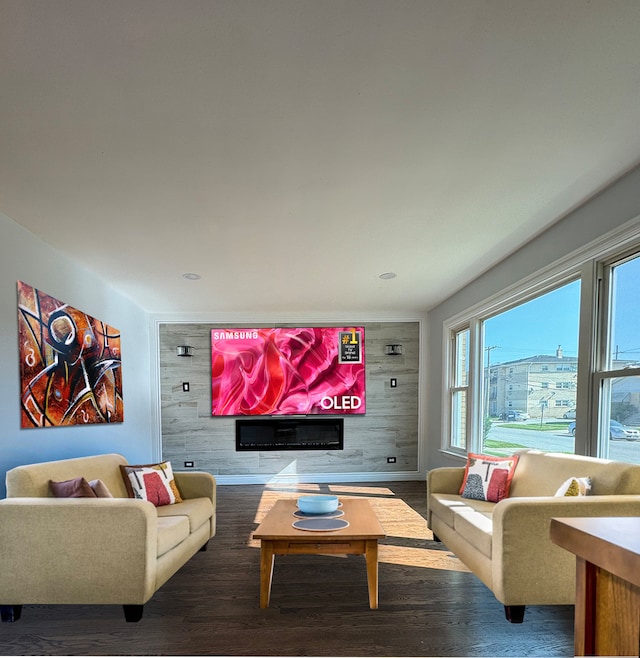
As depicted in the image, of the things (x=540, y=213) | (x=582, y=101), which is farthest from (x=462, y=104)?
(x=540, y=213)

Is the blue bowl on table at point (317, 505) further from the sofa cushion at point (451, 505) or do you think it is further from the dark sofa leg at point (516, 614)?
the dark sofa leg at point (516, 614)

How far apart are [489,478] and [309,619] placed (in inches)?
64.6

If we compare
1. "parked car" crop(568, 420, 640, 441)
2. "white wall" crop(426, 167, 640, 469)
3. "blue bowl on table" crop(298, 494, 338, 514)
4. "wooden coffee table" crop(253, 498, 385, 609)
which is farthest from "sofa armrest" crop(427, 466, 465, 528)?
"white wall" crop(426, 167, 640, 469)

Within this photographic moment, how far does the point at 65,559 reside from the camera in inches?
86.7

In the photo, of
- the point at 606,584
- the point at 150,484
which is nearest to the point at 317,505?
the point at 150,484

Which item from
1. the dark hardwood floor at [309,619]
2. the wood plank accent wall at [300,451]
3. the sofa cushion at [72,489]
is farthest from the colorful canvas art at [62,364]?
the wood plank accent wall at [300,451]

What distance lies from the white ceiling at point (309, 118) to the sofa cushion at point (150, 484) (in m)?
1.67

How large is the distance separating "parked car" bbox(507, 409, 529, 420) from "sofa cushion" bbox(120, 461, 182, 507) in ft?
9.37

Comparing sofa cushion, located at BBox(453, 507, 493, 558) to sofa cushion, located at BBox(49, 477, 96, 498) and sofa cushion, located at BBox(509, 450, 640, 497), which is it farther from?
sofa cushion, located at BBox(49, 477, 96, 498)

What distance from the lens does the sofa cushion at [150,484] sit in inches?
122

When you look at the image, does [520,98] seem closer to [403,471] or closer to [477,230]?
[477,230]

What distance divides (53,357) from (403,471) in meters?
4.49

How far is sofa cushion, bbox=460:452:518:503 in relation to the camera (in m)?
3.11

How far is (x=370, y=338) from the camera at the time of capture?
5.98 metres
